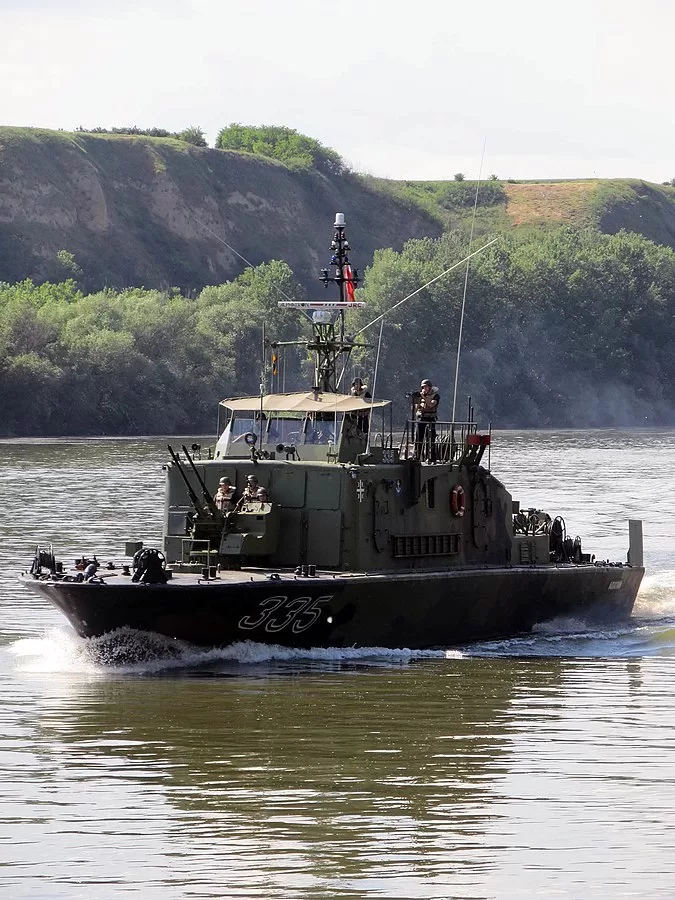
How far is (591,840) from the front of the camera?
1348 cm

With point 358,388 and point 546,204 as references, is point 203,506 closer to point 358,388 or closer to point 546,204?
point 358,388

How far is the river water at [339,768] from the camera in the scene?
12656mm

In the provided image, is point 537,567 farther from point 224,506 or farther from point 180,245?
point 180,245

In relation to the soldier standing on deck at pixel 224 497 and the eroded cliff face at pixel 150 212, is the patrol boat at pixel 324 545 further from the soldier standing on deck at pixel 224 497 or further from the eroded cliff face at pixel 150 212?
the eroded cliff face at pixel 150 212

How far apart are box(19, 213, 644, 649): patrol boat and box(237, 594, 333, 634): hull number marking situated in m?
0.02

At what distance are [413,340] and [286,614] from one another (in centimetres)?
8052

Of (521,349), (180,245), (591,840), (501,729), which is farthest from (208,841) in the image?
(180,245)

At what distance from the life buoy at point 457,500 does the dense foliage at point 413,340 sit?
46.7 m

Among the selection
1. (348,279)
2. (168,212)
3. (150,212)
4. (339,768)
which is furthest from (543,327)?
(339,768)

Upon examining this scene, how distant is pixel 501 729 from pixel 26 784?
512cm

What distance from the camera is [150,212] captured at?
133 meters

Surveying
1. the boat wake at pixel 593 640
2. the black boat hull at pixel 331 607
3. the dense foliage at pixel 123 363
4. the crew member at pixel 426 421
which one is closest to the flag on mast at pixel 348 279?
the crew member at pixel 426 421

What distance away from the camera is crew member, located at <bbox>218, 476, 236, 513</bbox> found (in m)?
22.5

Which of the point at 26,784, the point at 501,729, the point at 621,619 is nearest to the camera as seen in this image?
the point at 26,784
